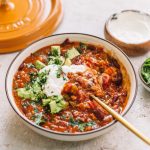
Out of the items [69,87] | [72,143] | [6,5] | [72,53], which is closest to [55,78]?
[69,87]

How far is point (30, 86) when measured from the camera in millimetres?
2424

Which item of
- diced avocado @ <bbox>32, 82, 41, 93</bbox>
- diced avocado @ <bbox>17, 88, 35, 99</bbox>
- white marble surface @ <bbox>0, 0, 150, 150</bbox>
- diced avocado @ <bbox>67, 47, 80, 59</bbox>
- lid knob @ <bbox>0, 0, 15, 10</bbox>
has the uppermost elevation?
lid knob @ <bbox>0, 0, 15, 10</bbox>

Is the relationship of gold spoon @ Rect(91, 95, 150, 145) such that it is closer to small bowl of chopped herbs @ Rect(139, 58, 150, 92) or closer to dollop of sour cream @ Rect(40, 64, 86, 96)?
dollop of sour cream @ Rect(40, 64, 86, 96)

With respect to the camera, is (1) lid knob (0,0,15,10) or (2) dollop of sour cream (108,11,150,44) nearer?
(2) dollop of sour cream (108,11,150,44)

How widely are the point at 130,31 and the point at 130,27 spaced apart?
0.05 metres

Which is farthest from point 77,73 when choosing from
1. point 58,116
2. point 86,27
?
point 86,27

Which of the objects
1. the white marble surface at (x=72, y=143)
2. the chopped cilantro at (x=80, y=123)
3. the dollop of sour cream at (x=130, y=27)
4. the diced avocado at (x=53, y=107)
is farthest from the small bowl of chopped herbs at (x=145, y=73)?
the diced avocado at (x=53, y=107)

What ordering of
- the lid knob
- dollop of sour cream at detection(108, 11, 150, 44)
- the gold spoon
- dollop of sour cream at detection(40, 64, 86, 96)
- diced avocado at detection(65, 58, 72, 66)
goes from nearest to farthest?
the gold spoon → dollop of sour cream at detection(40, 64, 86, 96) → diced avocado at detection(65, 58, 72, 66) → dollop of sour cream at detection(108, 11, 150, 44) → the lid knob

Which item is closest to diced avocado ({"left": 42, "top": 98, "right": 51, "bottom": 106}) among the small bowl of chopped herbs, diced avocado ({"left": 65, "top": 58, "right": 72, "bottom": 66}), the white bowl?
the white bowl

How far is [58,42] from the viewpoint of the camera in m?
2.68

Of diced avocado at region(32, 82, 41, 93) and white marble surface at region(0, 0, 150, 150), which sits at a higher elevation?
diced avocado at region(32, 82, 41, 93)

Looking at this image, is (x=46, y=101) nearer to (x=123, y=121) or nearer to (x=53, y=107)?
(x=53, y=107)

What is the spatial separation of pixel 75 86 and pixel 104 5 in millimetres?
1103

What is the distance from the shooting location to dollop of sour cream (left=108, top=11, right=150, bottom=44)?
287 centimetres
